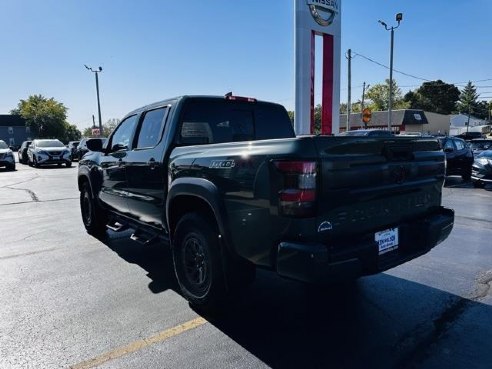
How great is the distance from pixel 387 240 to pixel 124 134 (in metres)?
3.85

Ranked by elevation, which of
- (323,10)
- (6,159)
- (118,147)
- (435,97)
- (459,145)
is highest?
(435,97)

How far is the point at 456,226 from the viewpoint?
7.40m

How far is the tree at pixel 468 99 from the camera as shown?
396 ft

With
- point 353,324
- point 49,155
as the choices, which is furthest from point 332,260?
point 49,155

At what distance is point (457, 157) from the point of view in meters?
14.8

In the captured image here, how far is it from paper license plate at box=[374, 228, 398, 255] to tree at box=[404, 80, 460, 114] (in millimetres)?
102790

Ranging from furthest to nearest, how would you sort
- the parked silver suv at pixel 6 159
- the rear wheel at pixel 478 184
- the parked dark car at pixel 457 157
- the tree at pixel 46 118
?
1. the tree at pixel 46 118
2. the parked silver suv at pixel 6 159
3. the parked dark car at pixel 457 157
4. the rear wheel at pixel 478 184

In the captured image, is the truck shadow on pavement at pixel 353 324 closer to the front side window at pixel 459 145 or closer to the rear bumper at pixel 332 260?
the rear bumper at pixel 332 260

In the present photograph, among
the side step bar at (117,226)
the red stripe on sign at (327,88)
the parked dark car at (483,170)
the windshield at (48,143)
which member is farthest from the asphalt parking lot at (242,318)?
the windshield at (48,143)

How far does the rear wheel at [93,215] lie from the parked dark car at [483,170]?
1103cm

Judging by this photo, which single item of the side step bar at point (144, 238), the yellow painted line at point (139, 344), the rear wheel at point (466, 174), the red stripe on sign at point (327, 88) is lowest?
the yellow painted line at point (139, 344)

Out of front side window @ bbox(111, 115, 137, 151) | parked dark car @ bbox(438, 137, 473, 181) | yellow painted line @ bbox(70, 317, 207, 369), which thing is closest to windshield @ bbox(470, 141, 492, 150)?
parked dark car @ bbox(438, 137, 473, 181)

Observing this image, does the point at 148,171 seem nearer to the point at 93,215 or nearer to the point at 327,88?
the point at 93,215

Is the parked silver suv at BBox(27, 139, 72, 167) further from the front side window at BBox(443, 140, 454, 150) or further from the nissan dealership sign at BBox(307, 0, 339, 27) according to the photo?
the front side window at BBox(443, 140, 454, 150)
